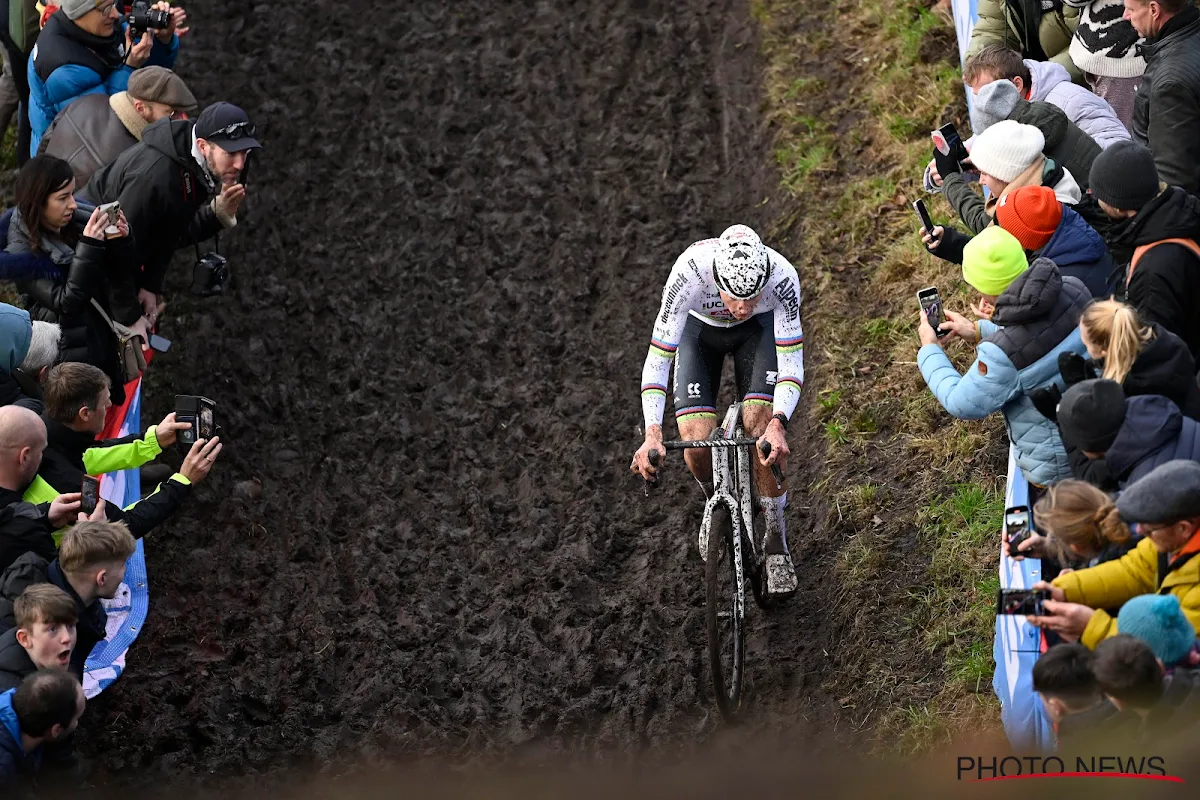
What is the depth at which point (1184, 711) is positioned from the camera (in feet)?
14.8

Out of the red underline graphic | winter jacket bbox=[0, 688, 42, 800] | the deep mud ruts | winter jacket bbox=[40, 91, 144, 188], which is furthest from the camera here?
winter jacket bbox=[40, 91, 144, 188]

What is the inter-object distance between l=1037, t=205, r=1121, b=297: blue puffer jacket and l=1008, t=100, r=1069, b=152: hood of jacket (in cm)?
91

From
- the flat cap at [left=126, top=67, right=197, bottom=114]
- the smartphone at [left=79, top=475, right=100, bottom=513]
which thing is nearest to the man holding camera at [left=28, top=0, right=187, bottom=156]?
the flat cap at [left=126, top=67, right=197, bottom=114]

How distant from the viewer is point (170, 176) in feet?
27.0

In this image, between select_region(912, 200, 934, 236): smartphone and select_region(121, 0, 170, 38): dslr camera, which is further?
select_region(121, 0, 170, 38): dslr camera

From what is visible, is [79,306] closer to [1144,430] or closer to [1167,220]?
[1144,430]

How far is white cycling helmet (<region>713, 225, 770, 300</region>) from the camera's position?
22.5ft

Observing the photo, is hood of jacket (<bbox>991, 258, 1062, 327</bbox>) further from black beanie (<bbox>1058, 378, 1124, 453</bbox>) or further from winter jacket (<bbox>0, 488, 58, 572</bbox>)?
winter jacket (<bbox>0, 488, 58, 572</bbox>)

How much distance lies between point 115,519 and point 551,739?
8.66 feet

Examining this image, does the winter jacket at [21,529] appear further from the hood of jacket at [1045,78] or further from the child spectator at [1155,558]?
the hood of jacket at [1045,78]

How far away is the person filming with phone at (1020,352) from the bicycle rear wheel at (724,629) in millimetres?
1437

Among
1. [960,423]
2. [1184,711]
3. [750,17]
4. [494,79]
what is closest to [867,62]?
[750,17]

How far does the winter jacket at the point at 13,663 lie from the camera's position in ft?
17.8

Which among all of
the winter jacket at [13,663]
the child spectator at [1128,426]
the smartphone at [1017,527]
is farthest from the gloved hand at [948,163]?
the winter jacket at [13,663]
